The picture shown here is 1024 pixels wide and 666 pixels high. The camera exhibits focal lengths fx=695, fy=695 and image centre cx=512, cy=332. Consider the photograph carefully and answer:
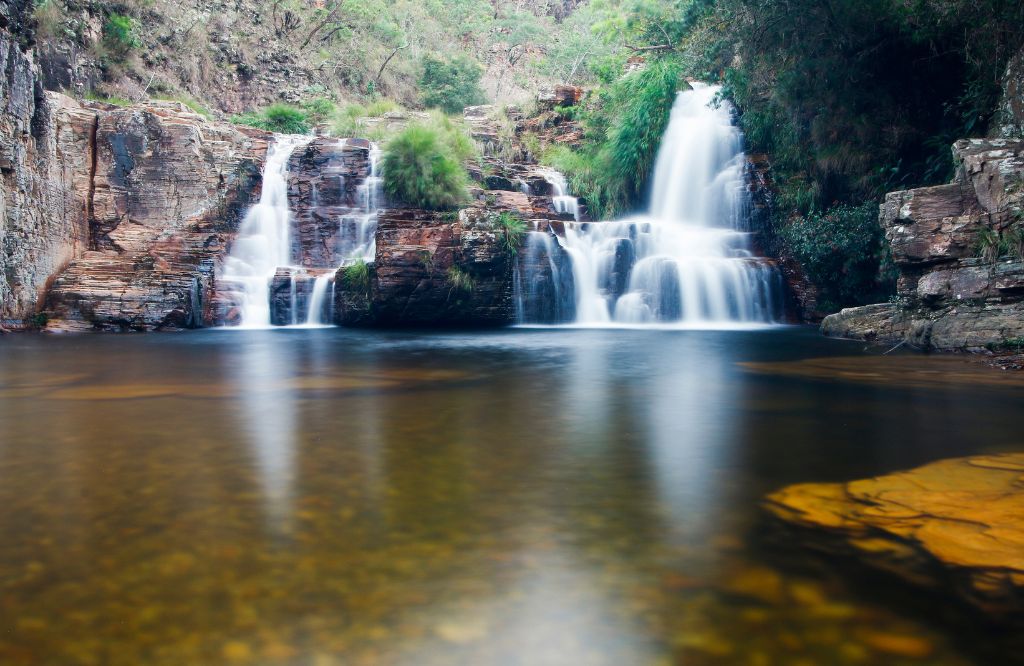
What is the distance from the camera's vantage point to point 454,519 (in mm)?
2658

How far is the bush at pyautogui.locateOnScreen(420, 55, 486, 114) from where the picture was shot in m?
28.0

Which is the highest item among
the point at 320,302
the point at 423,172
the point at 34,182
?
the point at 423,172

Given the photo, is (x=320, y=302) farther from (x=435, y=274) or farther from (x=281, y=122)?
(x=281, y=122)

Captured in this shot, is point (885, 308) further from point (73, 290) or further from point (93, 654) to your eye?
point (73, 290)

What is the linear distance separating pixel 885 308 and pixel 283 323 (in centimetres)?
1082

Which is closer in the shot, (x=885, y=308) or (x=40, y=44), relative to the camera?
(x=885, y=308)

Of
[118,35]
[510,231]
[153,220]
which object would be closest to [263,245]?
[153,220]

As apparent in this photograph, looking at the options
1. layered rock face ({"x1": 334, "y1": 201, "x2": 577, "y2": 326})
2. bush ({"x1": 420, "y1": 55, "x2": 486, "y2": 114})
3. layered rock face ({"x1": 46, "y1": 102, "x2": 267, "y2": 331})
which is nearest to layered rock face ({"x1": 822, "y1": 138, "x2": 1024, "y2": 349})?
layered rock face ({"x1": 334, "y1": 201, "x2": 577, "y2": 326})

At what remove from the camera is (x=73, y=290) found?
518 inches

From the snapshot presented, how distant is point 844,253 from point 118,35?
19873mm

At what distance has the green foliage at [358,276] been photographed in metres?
13.6

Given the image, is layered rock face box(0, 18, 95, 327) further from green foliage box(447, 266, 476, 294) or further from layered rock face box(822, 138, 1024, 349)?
layered rock face box(822, 138, 1024, 349)

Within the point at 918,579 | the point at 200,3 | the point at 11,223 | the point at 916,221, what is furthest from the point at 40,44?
the point at 918,579

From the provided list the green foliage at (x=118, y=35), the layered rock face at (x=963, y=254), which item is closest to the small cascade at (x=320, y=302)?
the layered rock face at (x=963, y=254)
